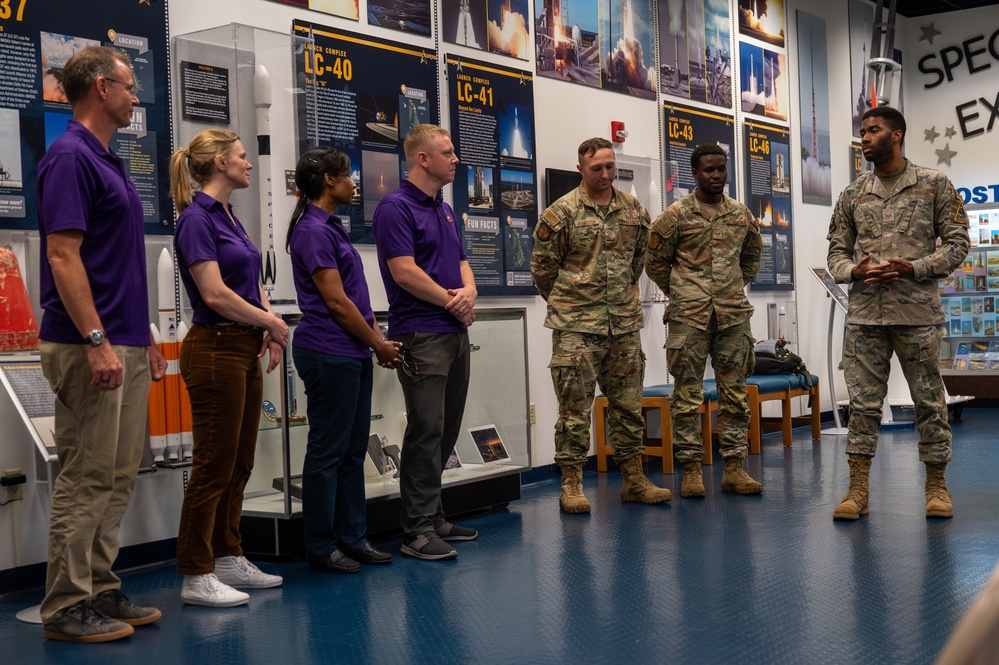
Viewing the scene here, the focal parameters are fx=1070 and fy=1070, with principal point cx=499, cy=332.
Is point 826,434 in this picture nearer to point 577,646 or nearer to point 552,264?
point 552,264

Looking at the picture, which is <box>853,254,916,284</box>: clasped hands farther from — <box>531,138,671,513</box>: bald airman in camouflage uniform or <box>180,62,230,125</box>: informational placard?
<box>180,62,230,125</box>: informational placard

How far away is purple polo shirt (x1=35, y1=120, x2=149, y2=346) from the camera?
9.74 ft

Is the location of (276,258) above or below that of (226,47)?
Result: below

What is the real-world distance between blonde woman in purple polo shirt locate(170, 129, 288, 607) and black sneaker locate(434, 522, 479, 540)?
113 cm

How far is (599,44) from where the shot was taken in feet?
23.3

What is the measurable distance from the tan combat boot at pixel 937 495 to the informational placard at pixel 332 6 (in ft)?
11.4

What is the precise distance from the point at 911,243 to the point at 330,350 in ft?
8.27

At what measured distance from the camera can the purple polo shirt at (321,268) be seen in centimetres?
388

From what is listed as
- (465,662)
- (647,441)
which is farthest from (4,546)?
(647,441)

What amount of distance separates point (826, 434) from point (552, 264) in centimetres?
414

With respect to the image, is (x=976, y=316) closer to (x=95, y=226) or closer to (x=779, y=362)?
(x=779, y=362)

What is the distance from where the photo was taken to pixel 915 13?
1123cm

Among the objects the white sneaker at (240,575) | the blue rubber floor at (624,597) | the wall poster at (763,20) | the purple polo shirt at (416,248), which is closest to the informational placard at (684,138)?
the wall poster at (763,20)

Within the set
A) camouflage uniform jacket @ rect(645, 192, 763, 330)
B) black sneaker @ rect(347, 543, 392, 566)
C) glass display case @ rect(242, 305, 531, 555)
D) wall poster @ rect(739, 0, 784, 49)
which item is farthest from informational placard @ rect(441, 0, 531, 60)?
black sneaker @ rect(347, 543, 392, 566)
